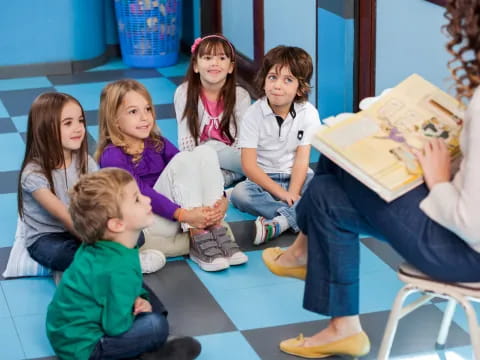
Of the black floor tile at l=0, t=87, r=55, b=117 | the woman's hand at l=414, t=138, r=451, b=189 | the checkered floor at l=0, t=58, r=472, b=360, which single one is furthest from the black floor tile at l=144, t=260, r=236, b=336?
the black floor tile at l=0, t=87, r=55, b=117

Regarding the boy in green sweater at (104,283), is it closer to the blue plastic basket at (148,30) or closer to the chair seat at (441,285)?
the chair seat at (441,285)

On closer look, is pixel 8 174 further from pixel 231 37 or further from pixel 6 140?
pixel 231 37

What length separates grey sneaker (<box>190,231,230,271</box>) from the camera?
9.45 ft

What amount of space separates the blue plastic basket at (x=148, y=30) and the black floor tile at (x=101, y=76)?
0.35 ft

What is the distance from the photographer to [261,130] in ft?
10.9

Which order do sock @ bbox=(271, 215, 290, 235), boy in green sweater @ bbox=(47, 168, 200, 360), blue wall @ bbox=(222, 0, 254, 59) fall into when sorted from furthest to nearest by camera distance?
1. blue wall @ bbox=(222, 0, 254, 59)
2. sock @ bbox=(271, 215, 290, 235)
3. boy in green sweater @ bbox=(47, 168, 200, 360)

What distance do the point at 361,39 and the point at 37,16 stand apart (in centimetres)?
248

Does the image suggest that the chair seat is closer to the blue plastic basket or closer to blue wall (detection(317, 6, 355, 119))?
blue wall (detection(317, 6, 355, 119))

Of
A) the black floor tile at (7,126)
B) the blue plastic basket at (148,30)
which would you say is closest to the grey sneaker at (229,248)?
the black floor tile at (7,126)

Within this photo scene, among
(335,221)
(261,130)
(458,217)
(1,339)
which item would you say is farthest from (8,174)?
(458,217)

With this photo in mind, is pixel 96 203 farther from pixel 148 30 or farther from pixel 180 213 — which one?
pixel 148 30

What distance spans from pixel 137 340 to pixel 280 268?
0.45m

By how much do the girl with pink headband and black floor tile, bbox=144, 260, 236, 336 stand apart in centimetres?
72

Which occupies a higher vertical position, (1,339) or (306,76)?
(306,76)
